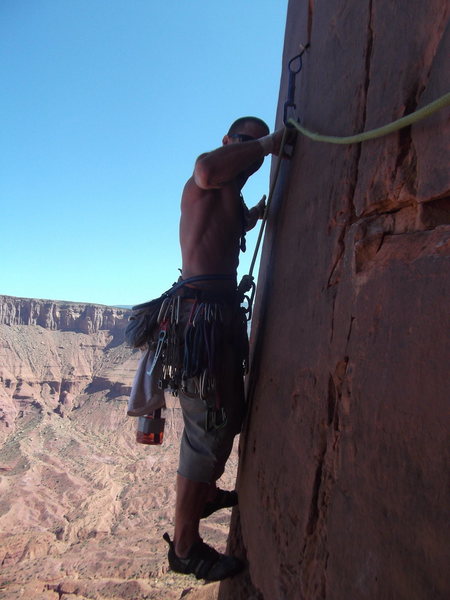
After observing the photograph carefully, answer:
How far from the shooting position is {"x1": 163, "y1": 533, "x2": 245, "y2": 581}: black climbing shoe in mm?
2285

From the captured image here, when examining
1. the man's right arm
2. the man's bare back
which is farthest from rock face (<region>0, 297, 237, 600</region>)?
the man's right arm

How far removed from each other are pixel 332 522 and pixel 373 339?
57 centimetres

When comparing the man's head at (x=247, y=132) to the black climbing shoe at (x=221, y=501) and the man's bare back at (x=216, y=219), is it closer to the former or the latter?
the man's bare back at (x=216, y=219)

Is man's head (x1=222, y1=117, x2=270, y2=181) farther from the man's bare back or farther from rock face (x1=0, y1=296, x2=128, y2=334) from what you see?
rock face (x1=0, y1=296, x2=128, y2=334)

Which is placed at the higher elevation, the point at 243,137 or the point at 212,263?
the point at 243,137

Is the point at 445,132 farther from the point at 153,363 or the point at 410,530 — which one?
the point at 153,363

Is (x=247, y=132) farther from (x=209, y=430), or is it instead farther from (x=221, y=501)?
(x=221, y=501)

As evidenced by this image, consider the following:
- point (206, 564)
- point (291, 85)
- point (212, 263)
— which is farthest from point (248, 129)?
point (206, 564)

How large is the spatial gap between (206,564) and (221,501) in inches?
16.2

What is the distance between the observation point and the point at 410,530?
1.01 m

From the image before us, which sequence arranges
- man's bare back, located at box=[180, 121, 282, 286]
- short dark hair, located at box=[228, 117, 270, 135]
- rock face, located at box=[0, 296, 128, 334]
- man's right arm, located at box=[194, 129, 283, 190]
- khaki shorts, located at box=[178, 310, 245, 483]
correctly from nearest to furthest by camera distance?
1. man's right arm, located at box=[194, 129, 283, 190]
2. khaki shorts, located at box=[178, 310, 245, 483]
3. man's bare back, located at box=[180, 121, 282, 286]
4. short dark hair, located at box=[228, 117, 270, 135]
5. rock face, located at box=[0, 296, 128, 334]

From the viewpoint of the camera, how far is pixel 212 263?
8.27 feet

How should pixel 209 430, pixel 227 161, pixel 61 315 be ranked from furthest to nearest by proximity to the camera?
1. pixel 61 315
2. pixel 209 430
3. pixel 227 161

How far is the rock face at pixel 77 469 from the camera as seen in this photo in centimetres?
1836
